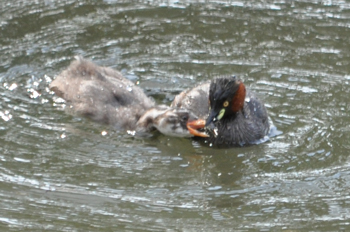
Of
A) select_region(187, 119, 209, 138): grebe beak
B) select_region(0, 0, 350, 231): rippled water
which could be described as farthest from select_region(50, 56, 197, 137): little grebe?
select_region(0, 0, 350, 231): rippled water

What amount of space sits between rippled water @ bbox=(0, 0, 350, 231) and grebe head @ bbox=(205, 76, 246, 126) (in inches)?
16.0

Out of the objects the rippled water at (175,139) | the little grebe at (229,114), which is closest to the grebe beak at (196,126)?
the little grebe at (229,114)

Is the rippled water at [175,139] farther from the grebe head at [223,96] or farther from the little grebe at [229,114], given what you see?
the grebe head at [223,96]

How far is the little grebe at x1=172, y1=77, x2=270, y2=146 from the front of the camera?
24.7 ft

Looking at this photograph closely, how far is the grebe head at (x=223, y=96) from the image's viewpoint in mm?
7512

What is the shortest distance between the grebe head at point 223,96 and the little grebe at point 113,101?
0.83 ft

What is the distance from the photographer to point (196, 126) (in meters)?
7.53

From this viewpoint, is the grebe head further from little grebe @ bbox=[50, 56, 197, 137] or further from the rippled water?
the rippled water

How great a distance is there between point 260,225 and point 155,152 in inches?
77.1

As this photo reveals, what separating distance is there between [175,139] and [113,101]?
99 cm

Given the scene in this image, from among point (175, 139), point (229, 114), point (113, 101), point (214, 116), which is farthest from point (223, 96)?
point (113, 101)

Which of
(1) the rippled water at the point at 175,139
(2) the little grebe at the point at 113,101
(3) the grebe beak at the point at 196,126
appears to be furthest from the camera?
(2) the little grebe at the point at 113,101

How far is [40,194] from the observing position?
6129 mm

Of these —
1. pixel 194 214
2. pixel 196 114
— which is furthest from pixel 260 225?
pixel 196 114
